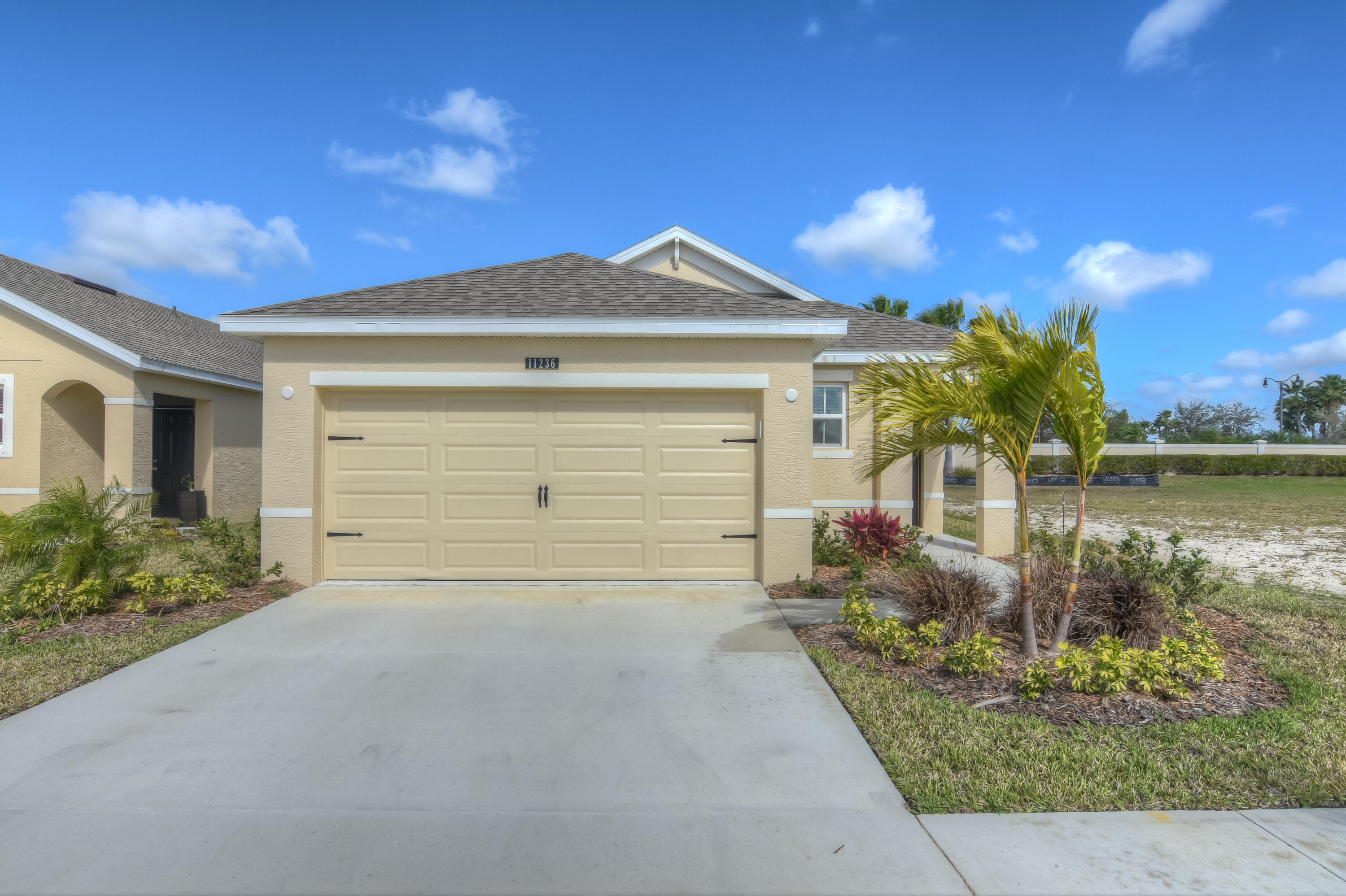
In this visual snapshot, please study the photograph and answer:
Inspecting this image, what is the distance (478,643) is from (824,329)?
16.8 ft

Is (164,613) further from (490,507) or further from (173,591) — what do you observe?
(490,507)

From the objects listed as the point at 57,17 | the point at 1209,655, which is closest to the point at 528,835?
the point at 1209,655

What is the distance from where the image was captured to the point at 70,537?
665cm

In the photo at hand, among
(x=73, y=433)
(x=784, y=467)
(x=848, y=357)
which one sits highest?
(x=848, y=357)

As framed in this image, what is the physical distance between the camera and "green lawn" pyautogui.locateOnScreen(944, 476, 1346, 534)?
1648 centimetres

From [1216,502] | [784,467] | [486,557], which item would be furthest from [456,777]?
[1216,502]

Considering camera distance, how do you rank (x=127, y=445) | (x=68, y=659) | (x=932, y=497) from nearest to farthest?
(x=68, y=659) → (x=127, y=445) → (x=932, y=497)

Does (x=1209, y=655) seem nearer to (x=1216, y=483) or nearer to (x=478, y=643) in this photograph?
(x=478, y=643)

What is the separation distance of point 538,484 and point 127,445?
9049mm

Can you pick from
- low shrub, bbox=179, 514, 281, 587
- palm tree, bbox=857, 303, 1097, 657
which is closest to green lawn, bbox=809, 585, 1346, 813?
palm tree, bbox=857, 303, 1097, 657

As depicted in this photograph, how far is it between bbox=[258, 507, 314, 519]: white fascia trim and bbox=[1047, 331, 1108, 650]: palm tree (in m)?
7.85

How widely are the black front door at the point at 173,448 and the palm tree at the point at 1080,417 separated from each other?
16.4 metres

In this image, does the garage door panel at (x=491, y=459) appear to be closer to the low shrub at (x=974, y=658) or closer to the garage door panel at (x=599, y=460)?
the garage door panel at (x=599, y=460)

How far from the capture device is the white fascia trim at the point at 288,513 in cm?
777
